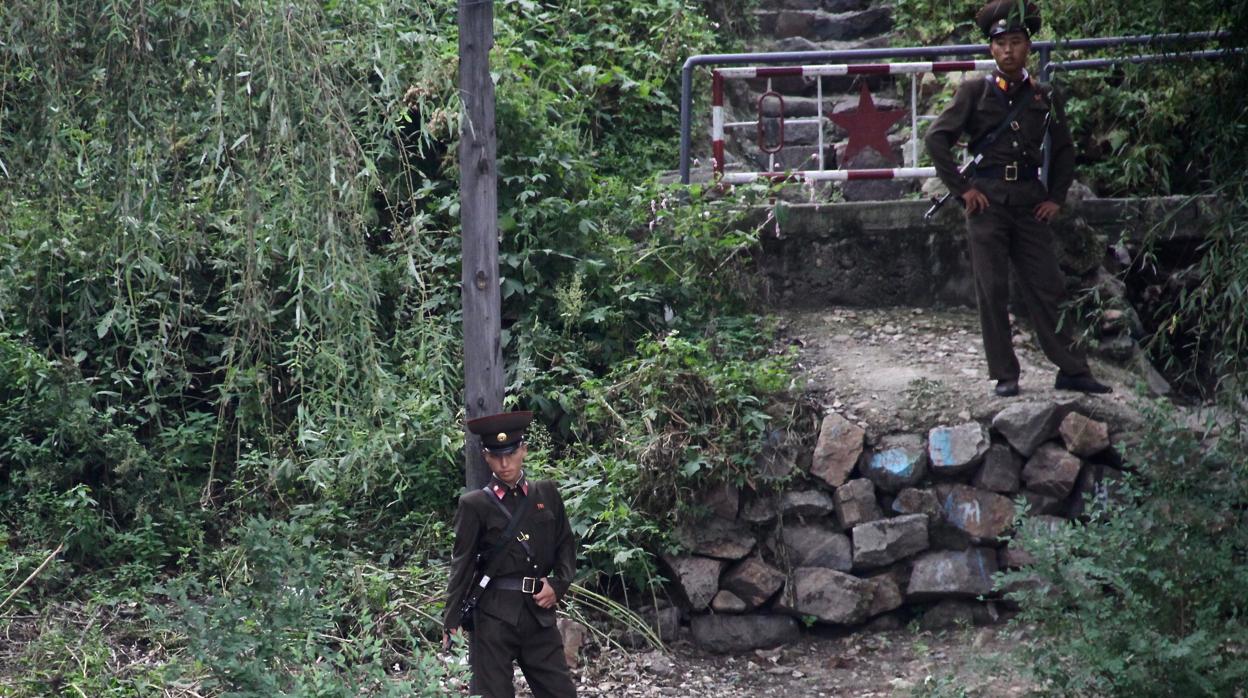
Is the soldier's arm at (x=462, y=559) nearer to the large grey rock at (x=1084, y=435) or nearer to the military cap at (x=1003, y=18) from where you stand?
the large grey rock at (x=1084, y=435)

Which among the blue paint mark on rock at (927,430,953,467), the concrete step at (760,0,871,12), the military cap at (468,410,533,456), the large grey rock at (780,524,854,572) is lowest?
the large grey rock at (780,524,854,572)

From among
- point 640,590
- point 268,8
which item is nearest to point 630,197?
point 640,590

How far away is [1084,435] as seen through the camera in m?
8.10

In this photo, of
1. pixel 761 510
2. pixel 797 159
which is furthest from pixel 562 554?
pixel 797 159

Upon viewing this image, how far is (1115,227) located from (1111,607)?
3787 mm

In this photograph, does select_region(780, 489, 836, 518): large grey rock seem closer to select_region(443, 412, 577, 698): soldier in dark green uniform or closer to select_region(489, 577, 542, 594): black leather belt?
select_region(443, 412, 577, 698): soldier in dark green uniform

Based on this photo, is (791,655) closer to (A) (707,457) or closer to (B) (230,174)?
(A) (707,457)

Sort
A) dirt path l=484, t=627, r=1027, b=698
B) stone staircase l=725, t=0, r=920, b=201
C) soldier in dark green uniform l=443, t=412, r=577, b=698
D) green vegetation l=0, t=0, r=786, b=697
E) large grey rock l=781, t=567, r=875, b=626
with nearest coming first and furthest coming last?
1. green vegetation l=0, t=0, r=786, b=697
2. soldier in dark green uniform l=443, t=412, r=577, b=698
3. dirt path l=484, t=627, r=1027, b=698
4. large grey rock l=781, t=567, r=875, b=626
5. stone staircase l=725, t=0, r=920, b=201

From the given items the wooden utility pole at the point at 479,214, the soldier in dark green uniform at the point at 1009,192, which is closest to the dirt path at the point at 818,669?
the soldier in dark green uniform at the point at 1009,192

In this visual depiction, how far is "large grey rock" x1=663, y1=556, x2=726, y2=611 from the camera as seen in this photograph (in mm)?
7973

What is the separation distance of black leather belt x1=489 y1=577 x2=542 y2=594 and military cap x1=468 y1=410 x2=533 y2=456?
23.7 inches

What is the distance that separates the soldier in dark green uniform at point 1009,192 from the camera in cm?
822

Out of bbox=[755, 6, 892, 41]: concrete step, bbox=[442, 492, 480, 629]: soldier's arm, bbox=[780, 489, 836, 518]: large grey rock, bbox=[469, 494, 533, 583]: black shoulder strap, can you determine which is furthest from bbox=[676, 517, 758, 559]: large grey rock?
bbox=[755, 6, 892, 41]: concrete step

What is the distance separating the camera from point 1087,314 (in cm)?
887
